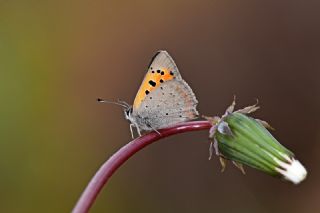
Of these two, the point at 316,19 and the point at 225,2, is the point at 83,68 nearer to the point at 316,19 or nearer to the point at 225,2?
the point at 225,2

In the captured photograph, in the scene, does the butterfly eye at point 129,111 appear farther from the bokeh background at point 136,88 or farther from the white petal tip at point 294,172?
the bokeh background at point 136,88

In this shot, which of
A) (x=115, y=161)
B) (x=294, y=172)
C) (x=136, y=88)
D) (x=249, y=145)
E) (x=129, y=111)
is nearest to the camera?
(x=115, y=161)

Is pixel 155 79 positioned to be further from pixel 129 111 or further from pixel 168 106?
pixel 129 111

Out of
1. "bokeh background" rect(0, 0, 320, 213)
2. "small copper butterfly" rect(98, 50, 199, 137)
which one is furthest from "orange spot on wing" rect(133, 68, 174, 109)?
"bokeh background" rect(0, 0, 320, 213)

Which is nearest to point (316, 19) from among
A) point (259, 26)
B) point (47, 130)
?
point (259, 26)

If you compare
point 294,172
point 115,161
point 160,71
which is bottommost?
point 294,172

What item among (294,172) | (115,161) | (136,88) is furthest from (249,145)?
(136,88)

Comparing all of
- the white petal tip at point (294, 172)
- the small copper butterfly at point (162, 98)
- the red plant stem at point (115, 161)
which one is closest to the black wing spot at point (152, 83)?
the small copper butterfly at point (162, 98)
